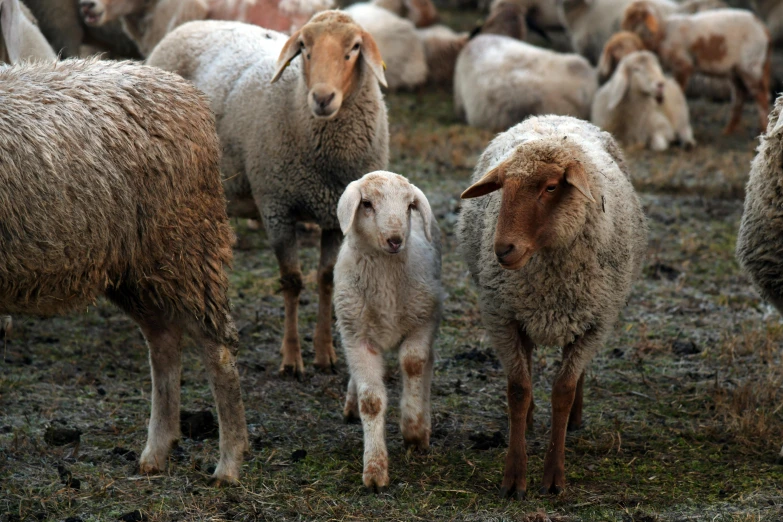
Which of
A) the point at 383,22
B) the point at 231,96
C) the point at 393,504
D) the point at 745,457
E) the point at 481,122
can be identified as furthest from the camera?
the point at 383,22

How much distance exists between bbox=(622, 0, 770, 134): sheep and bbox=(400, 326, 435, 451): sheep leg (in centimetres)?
779

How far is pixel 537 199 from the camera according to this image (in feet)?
13.2

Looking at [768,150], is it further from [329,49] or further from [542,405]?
[329,49]

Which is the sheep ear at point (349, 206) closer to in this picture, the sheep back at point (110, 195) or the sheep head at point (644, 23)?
the sheep back at point (110, 195)

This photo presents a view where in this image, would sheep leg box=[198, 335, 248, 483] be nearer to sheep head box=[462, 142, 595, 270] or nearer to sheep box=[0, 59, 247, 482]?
sheep box=[0, 59, 247, 482]

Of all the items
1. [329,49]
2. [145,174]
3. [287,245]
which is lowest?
[287,245]

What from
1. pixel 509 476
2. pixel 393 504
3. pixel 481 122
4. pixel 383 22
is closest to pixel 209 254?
pixel 393 504

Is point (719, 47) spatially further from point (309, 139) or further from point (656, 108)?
point (309, 139)

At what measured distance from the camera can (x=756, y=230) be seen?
5.02m

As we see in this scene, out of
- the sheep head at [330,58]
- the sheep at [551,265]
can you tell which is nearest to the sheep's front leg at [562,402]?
the sheep at [551,265]

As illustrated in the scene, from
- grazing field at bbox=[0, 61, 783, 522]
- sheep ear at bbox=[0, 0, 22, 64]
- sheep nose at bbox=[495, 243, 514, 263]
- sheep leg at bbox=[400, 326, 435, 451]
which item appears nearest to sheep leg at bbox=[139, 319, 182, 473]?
grazing field at bbox=[0, 61, 783, 522]

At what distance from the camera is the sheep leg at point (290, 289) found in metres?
5.77

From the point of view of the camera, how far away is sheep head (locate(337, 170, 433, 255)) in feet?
14.6

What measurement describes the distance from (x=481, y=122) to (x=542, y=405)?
6528 millimetres
